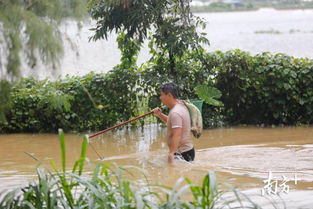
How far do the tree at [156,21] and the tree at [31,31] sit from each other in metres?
6.74

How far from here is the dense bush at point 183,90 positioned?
13953mm

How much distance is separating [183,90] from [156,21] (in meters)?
1.47

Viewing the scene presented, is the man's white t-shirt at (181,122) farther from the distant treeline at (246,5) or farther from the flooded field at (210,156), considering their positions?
the distant treeline at (246,5)

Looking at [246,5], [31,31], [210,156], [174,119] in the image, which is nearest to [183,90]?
[210,156]

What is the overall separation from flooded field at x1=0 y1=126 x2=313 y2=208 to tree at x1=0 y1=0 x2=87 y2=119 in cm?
218

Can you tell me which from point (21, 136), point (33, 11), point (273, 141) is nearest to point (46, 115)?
point (21, 136)

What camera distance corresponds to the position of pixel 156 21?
13664mm

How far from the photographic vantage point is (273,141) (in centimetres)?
1283

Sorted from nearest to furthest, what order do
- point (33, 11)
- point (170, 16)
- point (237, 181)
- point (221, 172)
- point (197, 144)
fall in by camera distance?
point (33, 11)
point (237, 181)
point (221, 172)
point (197, 144)
point (170, 16)

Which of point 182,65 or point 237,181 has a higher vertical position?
point 182,65

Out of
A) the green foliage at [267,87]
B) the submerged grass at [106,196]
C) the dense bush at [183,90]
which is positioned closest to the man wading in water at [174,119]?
the submerged grass at [106,196]

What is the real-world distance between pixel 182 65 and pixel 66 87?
2329mm

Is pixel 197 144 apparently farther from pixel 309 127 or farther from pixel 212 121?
pixel 309 127

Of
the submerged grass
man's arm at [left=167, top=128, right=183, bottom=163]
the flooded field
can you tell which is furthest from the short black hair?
the submerged grass
